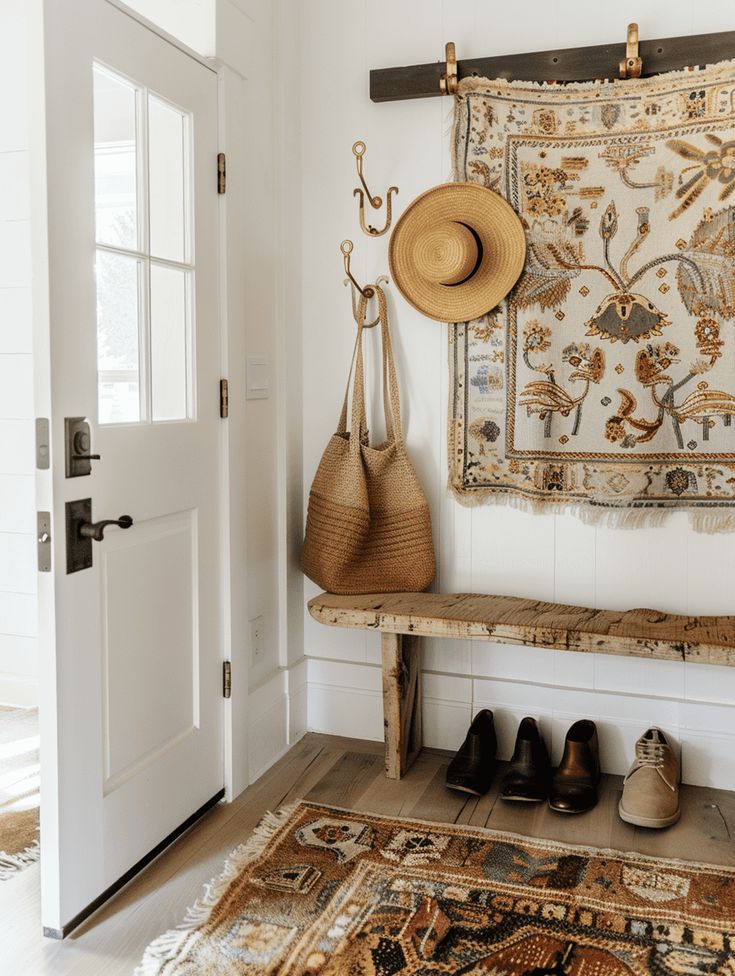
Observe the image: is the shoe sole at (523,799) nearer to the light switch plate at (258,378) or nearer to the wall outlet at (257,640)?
the wall outlet at (257,640)

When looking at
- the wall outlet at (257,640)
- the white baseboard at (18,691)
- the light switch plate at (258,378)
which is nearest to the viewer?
the light switch plate at (258,378)

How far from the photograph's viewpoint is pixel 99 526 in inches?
76.5

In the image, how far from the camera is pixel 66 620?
1874 millimetres

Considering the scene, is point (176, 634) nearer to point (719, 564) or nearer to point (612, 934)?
point (612, 934)

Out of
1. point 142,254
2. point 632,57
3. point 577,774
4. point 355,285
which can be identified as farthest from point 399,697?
point 632,57

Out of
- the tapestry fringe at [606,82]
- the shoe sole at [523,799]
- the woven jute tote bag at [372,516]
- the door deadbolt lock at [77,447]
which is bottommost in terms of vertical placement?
the shoe sole at [523,799]

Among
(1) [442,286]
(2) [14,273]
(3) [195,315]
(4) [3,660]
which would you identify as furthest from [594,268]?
(4) [3,660]

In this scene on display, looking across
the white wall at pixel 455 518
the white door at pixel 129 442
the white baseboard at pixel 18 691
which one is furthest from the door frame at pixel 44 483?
the white baseboard at pixel 18 691

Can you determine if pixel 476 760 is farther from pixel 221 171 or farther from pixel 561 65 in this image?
pixel 561 65

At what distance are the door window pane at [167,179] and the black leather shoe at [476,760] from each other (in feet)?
4.92

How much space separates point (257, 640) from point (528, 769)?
836 millimetres

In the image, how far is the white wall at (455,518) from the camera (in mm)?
2613

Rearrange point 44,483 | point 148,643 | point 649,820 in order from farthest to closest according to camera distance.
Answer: point 649,820 < point 148,643 < point 44,483

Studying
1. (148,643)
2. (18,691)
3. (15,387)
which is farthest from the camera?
(18,691)
